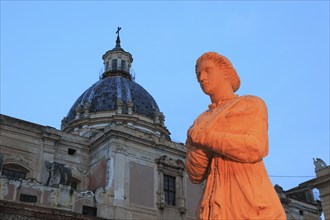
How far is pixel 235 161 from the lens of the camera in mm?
3092

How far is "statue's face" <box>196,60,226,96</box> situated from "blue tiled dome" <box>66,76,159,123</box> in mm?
30393

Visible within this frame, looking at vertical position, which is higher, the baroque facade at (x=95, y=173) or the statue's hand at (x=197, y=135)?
the baroque facade at (x=95, y=173)

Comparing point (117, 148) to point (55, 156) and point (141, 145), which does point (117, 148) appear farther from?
point (55, 156)

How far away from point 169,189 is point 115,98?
11.8 meters

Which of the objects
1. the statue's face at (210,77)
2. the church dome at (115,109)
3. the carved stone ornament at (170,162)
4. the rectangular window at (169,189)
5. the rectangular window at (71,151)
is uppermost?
the church dome at (115,109)

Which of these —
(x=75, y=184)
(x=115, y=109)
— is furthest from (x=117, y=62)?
(x=75, y=184)

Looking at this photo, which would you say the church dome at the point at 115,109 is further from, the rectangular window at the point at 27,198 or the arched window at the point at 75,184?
the rectangular window at the point at 27,198

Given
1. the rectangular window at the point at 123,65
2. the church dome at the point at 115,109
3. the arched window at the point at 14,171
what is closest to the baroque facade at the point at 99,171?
the arched window at the point at 14,171

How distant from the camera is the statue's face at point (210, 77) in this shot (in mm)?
3541

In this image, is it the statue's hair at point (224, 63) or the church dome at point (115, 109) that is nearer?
the statue's hair at point (224, 63)

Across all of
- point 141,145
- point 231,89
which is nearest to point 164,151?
point 141,145

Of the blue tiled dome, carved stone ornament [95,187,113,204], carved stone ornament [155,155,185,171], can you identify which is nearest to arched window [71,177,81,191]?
carved stone ornament [95,187,113,204]

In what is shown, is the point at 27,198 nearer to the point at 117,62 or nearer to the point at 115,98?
the point at 115,98

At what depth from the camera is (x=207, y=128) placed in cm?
318
